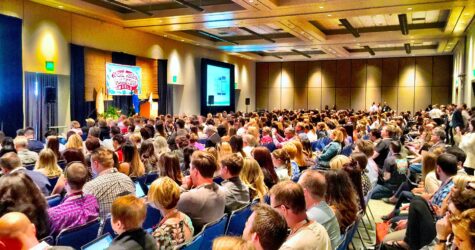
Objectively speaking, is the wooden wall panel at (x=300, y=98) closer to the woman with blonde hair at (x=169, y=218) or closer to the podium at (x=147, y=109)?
the podium at (x=147, y=109)

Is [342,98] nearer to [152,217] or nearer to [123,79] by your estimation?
[123,79]

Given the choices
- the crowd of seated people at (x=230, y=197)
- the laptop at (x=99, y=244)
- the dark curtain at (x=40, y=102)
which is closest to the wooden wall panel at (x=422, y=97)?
the crowd of seated people at (x=230, y=197)

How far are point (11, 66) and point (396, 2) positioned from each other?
10463 millimetres

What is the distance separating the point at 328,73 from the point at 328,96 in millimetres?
1515

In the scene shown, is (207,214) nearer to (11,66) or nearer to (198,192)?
(198,192)

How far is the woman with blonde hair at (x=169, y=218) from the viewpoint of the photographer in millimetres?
2748

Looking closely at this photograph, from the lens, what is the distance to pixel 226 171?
398 centimetres

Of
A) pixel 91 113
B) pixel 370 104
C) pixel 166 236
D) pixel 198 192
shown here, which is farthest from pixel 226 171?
pixel 370 104

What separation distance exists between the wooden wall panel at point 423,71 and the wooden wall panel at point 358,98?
326 cm

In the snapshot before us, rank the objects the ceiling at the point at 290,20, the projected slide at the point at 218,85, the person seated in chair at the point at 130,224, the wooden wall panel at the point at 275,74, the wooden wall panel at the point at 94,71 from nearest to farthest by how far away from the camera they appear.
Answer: the person seated in chair at the point at 130,224 < the ceiling at the point at 290,20 < the wooden wall panel at the point at 94,71 < the projected slide at the point at 218,85 < the wooden wall panel at the point at 275,74

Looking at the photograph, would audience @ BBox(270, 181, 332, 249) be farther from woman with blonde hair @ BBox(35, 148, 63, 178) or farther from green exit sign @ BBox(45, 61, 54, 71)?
green exit sign @ BBox(45, 61, 54, 71)

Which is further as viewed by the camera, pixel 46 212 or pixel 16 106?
pixel 16 106

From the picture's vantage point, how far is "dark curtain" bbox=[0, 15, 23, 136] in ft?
33.0

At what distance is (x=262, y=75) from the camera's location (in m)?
27.4
